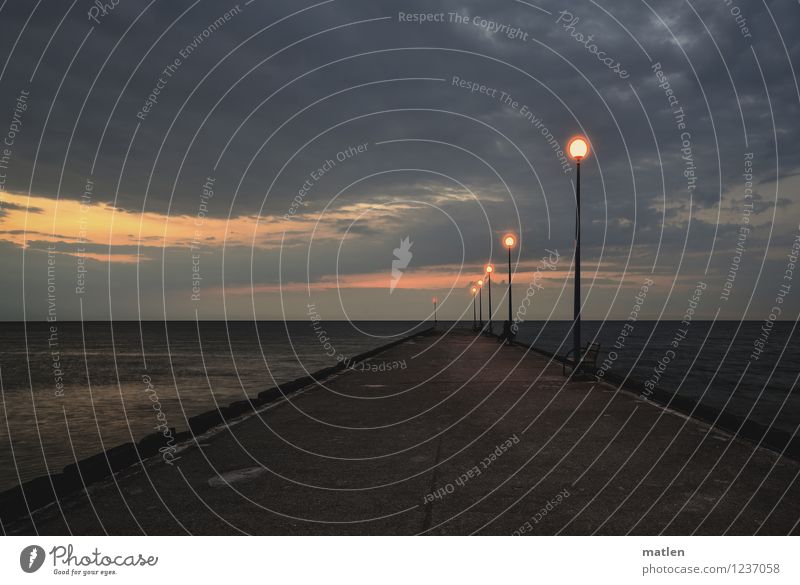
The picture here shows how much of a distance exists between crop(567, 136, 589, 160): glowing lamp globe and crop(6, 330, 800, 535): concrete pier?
22.3 ft

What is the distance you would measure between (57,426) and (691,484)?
70.8ft

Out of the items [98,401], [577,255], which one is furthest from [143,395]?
[577,255]

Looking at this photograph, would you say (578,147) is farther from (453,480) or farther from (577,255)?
(453,480)

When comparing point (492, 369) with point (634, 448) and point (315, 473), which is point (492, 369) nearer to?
point (634, 448)

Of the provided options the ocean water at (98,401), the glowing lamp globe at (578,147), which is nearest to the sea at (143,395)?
the ocean water at (98,401)

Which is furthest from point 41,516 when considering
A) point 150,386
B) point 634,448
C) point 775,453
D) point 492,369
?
point 150,386

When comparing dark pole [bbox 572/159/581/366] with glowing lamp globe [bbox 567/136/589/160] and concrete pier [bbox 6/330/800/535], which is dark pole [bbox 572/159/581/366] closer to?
glowing lamp globe [bbox 567/136/589/160]

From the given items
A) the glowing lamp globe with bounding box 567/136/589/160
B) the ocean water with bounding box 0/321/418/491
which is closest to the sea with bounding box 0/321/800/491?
the ocean water with bounding box 0/321/418/491

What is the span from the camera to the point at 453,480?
6.46m

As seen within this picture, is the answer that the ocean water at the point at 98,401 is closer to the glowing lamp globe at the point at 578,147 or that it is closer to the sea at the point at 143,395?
the sea at the point at 143,395

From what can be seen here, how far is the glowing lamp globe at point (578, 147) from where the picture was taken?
14.9 m

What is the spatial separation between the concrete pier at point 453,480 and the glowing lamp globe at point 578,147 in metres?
6.79

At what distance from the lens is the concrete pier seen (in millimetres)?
5117

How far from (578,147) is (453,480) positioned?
1092 cm
